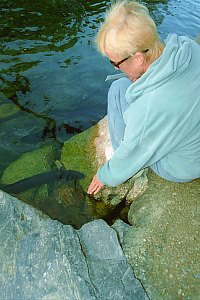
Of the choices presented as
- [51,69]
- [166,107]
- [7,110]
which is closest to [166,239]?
[166,107]

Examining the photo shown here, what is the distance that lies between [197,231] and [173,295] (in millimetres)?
567

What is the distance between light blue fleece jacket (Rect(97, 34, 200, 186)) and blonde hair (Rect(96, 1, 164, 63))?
11 cm

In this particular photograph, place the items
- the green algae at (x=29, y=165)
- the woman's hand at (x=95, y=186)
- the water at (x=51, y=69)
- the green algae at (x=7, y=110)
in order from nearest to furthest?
the woman's hand at (x=95, y=186) < the green algae at (x=29, y=165) < the water at (x=51, y=69) < the green algae at (x=7, y=110)

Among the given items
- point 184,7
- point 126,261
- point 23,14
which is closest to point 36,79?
point 23,14

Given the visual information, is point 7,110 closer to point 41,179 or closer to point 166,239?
point 41,179

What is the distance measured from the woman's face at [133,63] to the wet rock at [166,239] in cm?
111

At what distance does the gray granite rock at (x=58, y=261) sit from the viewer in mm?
2145

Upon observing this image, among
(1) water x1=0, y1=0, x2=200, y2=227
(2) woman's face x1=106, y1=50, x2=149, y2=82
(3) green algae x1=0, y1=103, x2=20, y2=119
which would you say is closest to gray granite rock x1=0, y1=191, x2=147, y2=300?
(1) water x1=0, y1=0, x2=200, y2=227

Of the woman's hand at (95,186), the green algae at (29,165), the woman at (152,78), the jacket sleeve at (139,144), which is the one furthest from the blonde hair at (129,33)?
the green algae at (29,165)

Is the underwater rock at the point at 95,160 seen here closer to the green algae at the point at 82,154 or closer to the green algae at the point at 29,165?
the green algae at the point at 82,154

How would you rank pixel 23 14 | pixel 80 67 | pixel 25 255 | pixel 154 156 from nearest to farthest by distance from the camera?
pixel 25 255
pixel 154 156
pixel 80 67
pixel 23 14

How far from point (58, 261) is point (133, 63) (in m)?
1.36

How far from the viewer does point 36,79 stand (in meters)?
5.12

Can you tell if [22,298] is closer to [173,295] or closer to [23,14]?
[173,295]
